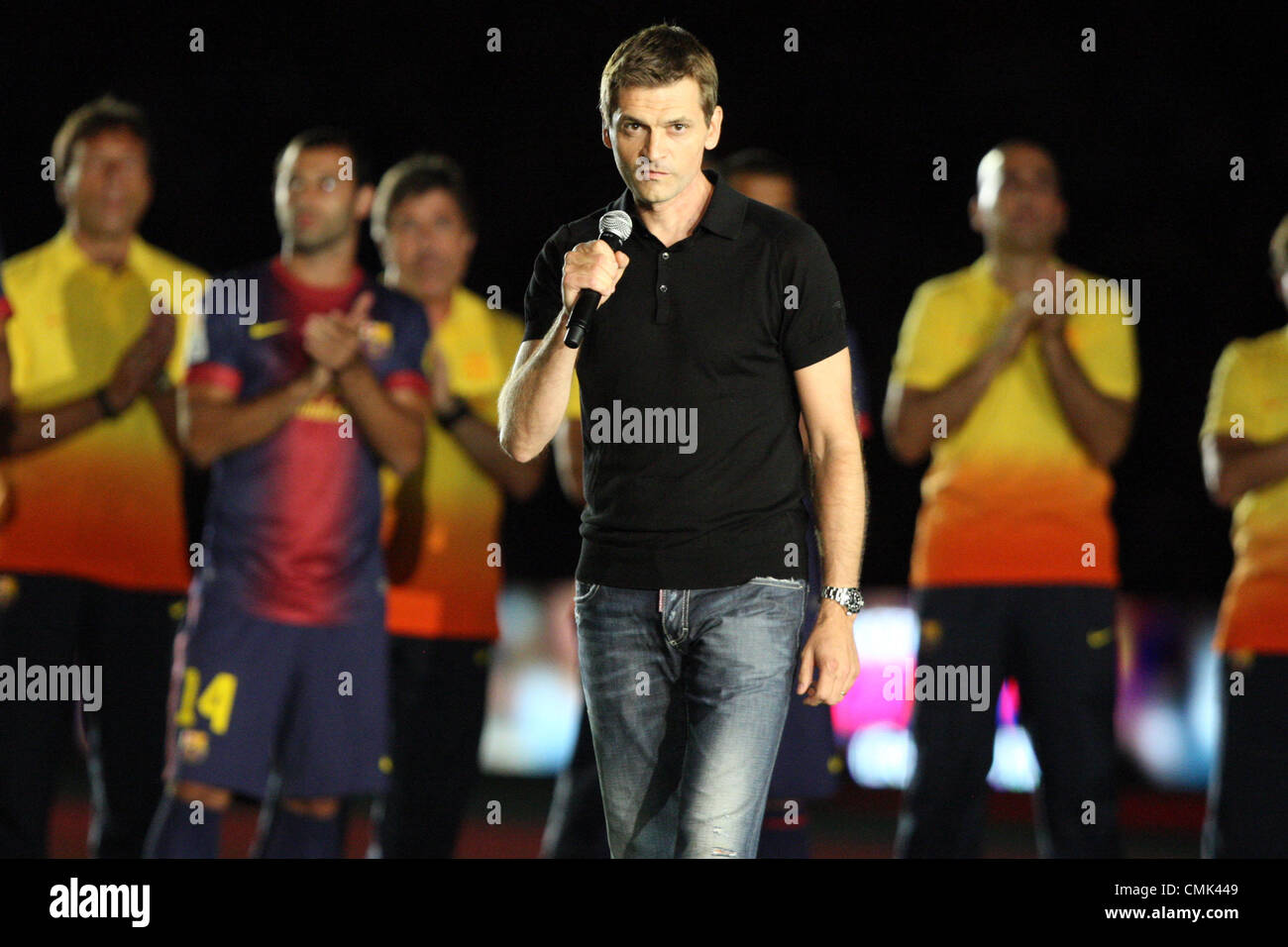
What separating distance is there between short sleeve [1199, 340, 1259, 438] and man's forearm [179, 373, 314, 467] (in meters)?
2.48

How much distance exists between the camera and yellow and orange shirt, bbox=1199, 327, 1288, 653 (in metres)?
4.05

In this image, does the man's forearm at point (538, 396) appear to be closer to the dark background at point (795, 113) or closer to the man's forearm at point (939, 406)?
the man's forearm at point (939, 406)

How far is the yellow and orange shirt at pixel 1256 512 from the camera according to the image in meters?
4.05

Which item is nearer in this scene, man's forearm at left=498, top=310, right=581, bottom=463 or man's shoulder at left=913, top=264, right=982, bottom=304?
man's forearm at left=498, top=310, right=581, bottom=463

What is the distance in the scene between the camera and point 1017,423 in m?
4.24

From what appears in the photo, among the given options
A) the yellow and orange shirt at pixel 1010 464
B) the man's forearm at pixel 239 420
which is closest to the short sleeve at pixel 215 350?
the man's forearm at pixel 239 420

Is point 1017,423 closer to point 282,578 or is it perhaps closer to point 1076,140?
point 1076,140

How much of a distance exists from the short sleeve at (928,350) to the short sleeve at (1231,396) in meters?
0.72

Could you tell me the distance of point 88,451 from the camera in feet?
13.7

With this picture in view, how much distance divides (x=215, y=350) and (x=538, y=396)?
179 centimetres

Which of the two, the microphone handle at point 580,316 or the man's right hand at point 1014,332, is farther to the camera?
the man's right hand at point 1014,332

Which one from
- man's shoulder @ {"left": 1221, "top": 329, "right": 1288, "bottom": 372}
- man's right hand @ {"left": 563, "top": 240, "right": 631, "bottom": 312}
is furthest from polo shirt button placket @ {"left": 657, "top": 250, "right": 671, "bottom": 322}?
man's shoulder @ {"left": 1221, "top": 329, "right": 1288, "bottom": 372}

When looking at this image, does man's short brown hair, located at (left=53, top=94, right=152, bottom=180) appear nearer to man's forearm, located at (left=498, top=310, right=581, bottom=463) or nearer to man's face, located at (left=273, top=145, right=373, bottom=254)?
man's face, located at (left=273, top=145, right=373, bottom=254)
